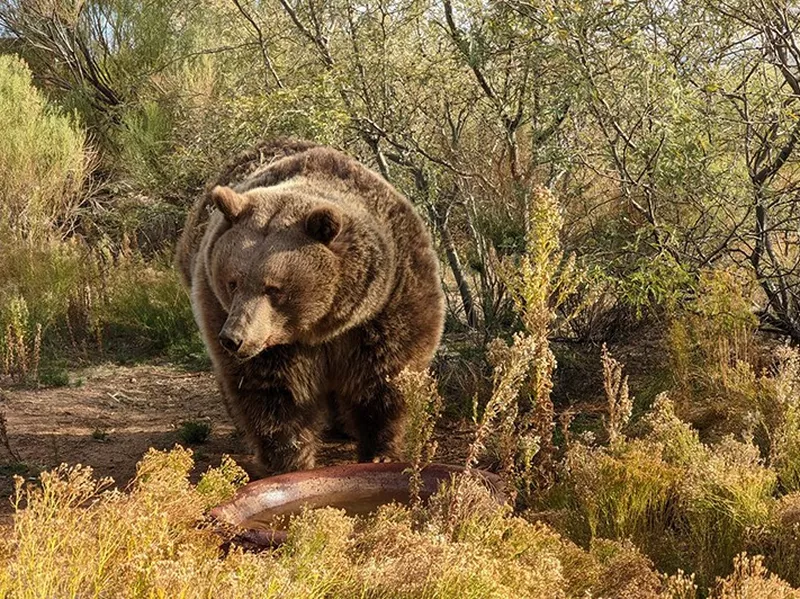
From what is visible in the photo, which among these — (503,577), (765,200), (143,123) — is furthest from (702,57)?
(143,123)

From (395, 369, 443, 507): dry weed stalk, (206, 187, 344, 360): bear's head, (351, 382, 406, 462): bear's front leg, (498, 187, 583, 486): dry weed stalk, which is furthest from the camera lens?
(351, 382, 406, 462): bear's front leg

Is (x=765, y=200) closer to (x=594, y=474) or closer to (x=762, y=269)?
(x=762, y=269)

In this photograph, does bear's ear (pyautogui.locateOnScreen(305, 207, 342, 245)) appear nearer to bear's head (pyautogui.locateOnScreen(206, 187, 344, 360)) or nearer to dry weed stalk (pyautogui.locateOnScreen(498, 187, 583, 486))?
bear's head (pyautogui.locateOnScreen(206, 187, 344, 360))

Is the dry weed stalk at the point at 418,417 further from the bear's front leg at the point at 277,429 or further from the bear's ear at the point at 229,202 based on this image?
the bear's ear at the point at 229,202

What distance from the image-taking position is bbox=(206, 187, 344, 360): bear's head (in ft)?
12.9

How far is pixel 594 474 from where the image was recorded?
142 inches

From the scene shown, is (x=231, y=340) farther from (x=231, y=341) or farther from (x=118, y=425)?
(x=118, y=425)

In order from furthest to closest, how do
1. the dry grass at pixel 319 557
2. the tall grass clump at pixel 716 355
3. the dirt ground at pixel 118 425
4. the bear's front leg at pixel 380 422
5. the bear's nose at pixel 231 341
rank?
the dirt ground at pixel 118 425 → the tall grass clump at pixel 716 355 → the bear's front leg at pixel 380 422 → the bear's nose at pixel 231 341 → the dry grass at pixel 319 557

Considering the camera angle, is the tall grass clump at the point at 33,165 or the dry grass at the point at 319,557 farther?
the tall grass clump at the point at 33,165

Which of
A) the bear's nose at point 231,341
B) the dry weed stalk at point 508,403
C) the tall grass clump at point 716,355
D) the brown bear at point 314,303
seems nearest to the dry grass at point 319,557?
the dry weed stalk at point 508,403

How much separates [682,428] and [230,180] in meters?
3.44

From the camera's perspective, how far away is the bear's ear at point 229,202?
13.6ft

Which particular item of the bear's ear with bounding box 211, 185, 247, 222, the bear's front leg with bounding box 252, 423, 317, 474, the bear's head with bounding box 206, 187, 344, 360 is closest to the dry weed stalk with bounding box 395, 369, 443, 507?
the bear's head with bounding box 206, 187, 344, 360

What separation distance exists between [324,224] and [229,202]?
493 millimetres
